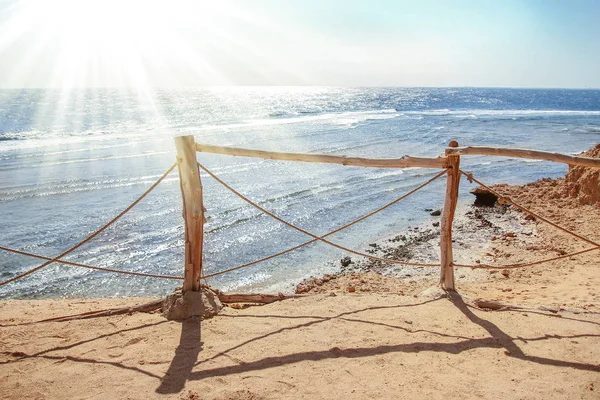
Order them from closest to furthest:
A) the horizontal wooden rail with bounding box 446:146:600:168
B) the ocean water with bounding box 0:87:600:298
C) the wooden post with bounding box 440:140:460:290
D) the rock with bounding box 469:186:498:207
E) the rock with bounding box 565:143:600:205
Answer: the horizontal wooden rail with bounding box 446:146:600:168
the wooden post with bounding box 440:140:460:290
the ocean water with bounding box 0:87:600:298
the rock with bounding box 565:143:600:205
the rock with bounding box 469:186:498:207

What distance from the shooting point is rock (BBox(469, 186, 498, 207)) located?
1100 cm

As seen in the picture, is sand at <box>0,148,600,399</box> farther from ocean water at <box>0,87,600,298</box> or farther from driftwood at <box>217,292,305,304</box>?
ocean water at <box>0,87,600,298</box>

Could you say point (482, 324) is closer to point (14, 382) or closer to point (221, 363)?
point (221, 363)

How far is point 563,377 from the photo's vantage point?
10.2 feet

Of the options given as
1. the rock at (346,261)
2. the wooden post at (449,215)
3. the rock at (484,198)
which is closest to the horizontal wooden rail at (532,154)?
the wooden post at (449,215)

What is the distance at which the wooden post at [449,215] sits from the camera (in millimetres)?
4457

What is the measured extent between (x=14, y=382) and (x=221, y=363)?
1496 mm

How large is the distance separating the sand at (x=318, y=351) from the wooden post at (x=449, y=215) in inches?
10.7

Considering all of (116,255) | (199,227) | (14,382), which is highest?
(199,227)

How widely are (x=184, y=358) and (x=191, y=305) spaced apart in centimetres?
83

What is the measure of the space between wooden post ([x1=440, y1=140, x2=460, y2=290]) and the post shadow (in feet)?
8.83

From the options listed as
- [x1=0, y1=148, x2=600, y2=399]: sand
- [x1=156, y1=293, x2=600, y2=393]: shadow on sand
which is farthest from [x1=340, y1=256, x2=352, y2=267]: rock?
[x1=156, y1=293, x2=600, y2=393]: shadow on sand

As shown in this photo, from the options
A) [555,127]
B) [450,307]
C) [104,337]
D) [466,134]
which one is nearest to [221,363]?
[104,337]

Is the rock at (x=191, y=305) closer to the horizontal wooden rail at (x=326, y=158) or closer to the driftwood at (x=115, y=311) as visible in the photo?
the driftwood at (x=115, y=311)
